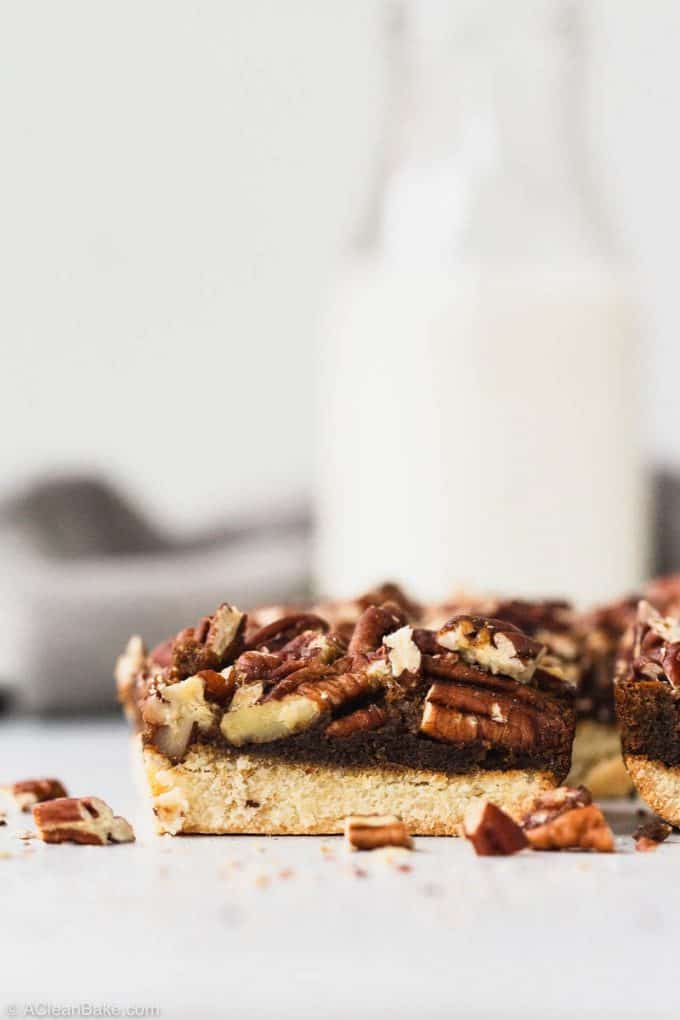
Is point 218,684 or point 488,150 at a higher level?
point 488,150

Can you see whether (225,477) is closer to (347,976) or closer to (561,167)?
(561,167)

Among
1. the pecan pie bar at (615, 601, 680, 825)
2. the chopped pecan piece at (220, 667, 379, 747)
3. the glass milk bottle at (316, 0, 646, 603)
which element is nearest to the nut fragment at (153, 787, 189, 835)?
the chopped pecan piece at (220, 667, 379, 747)

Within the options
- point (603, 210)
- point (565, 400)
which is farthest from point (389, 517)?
point (603, 210)

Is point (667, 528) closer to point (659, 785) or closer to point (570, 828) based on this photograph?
point (659, 785)

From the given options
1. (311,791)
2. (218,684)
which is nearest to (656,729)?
(311,791)

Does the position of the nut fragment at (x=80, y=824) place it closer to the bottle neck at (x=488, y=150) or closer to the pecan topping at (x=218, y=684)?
the pecan topping at (x=218, y=684)

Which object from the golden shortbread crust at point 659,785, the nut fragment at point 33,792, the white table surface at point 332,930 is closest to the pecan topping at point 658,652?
the golden shortbread crust at point 659,785
